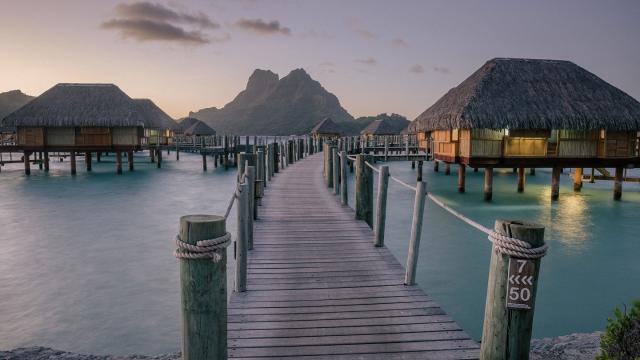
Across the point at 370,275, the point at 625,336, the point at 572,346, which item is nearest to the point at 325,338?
the point at 370,275

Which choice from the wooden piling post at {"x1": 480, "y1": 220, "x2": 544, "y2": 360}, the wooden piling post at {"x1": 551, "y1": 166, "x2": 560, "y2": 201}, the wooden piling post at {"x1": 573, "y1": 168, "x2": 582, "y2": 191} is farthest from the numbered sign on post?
the wooden piling post at {"x1": 573, "y1": 168, "x2": 582, "y2": 191}

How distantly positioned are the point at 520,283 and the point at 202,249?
1.93 meters

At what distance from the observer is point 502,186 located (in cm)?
2680

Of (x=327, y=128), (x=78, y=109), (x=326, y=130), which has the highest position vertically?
(x=78, y=109)

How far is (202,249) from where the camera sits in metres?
2.63

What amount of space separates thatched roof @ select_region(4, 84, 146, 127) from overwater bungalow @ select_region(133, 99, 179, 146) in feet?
9.23

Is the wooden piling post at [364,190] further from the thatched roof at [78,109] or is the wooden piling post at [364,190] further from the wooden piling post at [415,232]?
the thatched roof at [78,109]

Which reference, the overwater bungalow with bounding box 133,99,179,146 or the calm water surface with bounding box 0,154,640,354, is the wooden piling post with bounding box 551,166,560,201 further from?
the overwater bungalow with bounding box 133,99,179,146

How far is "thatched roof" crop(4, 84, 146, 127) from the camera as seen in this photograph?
96.7ft

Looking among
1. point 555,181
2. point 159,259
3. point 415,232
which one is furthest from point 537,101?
point 415,232

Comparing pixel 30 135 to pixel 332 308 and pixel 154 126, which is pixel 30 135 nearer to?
pixel 154 126

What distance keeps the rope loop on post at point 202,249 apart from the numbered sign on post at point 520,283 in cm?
176

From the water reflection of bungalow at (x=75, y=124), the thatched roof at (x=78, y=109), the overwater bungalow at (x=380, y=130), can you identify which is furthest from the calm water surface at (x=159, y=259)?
the overwater bungalow at (x=380, y=130)

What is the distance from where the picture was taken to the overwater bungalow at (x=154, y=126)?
39.1 metres
